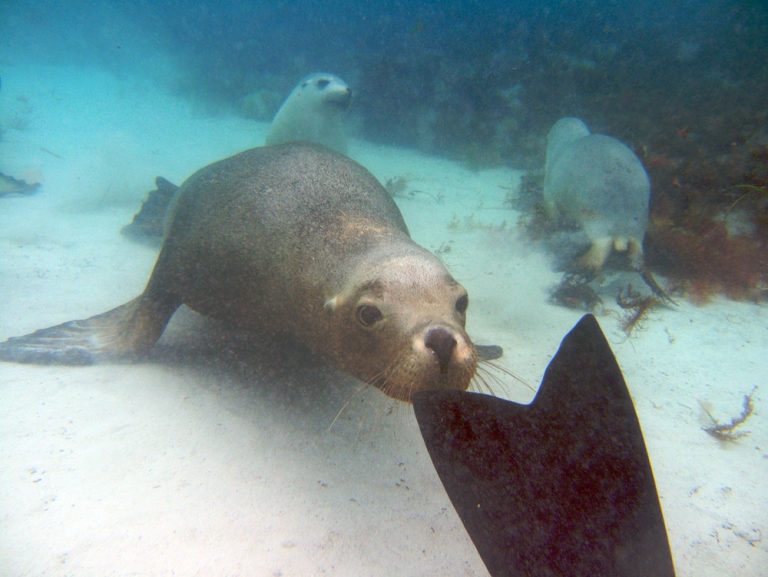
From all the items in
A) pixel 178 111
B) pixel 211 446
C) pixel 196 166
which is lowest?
pixel 211 446

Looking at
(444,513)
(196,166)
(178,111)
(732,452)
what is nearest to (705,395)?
(732,452)

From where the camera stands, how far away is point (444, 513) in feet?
7.36

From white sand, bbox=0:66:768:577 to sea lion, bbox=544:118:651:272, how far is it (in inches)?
28.0

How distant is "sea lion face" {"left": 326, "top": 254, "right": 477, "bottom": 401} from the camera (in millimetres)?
1972

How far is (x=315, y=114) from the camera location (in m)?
7.71

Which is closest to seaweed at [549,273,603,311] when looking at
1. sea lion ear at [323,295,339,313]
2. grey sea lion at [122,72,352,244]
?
sea lion ear at [323,295,339,313]

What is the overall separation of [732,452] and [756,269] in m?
3.47

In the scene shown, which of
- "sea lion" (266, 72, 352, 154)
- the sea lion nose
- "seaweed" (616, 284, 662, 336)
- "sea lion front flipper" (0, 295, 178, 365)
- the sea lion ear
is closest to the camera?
the sea lion nose

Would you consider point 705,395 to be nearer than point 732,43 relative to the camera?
Yes

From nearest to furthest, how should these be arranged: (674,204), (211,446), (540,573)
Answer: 1. (540,573)
2. (211,446)
3. (674,204)

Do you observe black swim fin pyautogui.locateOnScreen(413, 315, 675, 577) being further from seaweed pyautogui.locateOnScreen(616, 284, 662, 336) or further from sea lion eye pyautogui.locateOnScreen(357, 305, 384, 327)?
seaweed pyautogui.locateOnScreen(616, 284, 662, 336)

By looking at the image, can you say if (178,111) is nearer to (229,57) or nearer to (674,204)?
(229,57)

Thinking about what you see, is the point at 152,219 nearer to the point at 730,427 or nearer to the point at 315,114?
the point at 315,114

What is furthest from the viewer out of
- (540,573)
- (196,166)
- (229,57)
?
(229,57)
